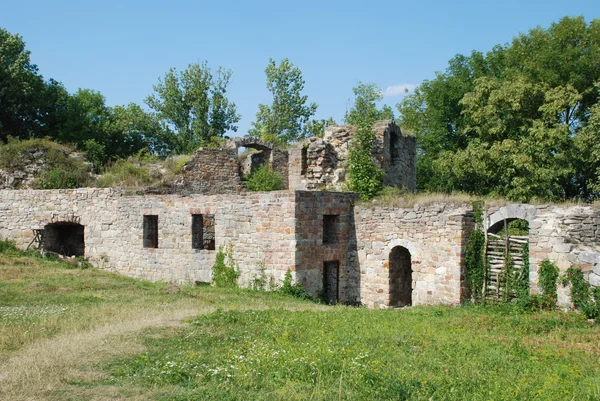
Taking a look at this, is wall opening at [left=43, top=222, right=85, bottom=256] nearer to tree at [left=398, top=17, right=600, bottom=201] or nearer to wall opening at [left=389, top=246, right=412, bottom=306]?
wall opening at [left=389, top=246, right=412, bottom=306]

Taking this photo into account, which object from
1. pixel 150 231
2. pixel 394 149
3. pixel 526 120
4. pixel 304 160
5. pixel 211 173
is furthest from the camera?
pixel 526 120

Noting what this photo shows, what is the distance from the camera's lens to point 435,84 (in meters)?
32.7

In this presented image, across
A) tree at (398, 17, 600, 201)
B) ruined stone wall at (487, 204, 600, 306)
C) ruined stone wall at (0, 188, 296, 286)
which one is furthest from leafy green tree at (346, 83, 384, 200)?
tree at (398, 17, 600, 201)

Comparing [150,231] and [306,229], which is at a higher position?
[306,229]

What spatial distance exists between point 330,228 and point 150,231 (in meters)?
6.53

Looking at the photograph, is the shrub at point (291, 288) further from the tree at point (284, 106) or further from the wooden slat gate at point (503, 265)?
the tree at point (284, 106)

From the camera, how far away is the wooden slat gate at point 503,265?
13.6m

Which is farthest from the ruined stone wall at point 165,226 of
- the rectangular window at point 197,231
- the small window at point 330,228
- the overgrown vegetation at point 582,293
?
the overgrown vegetation at point 582,293

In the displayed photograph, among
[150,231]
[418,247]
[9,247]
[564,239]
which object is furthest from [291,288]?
[9,247]

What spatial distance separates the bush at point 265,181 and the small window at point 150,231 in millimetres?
4480

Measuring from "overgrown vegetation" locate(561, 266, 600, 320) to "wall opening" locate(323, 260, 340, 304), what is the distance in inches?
257

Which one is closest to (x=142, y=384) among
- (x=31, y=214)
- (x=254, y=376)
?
(x=254, y=376)

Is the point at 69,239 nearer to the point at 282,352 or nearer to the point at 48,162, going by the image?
the point at 48,162

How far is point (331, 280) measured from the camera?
17094 mm
